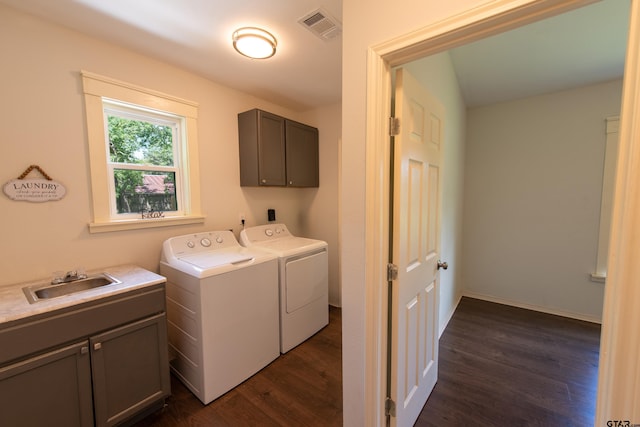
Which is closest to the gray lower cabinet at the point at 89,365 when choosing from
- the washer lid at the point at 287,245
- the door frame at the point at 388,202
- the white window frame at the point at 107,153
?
the white window frame at the point at 107,153

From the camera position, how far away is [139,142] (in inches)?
83.0

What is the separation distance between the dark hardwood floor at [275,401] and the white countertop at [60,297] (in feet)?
2.95

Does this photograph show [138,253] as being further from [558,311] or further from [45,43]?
[558,311]

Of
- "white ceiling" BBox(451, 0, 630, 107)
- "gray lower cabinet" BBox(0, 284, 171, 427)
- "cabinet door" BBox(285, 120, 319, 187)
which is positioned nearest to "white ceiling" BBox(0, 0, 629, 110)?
"white ceiling" BBox(451, 0, 630, 107)

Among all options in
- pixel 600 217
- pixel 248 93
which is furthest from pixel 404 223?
pixel 600 217

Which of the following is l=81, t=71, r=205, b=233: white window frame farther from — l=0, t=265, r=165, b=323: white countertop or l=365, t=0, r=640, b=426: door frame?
l=365, t=0, r=640, b=426: door frame

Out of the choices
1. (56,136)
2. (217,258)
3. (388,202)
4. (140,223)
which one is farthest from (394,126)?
(56,136)

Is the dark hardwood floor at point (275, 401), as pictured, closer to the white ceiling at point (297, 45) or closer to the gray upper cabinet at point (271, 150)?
the gray upper cabinet at point (271, 150)

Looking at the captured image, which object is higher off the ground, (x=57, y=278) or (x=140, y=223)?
(x=140, y=223)

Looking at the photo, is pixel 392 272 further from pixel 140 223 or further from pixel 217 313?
pixel 140 223

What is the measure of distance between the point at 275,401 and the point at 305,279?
98cm

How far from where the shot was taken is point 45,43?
5.19 ft

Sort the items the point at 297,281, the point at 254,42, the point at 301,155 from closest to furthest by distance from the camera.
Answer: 1. the point at 254,42
2. the point at 297,281
3. the point at 301,155

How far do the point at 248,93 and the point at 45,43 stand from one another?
59.0 inches
